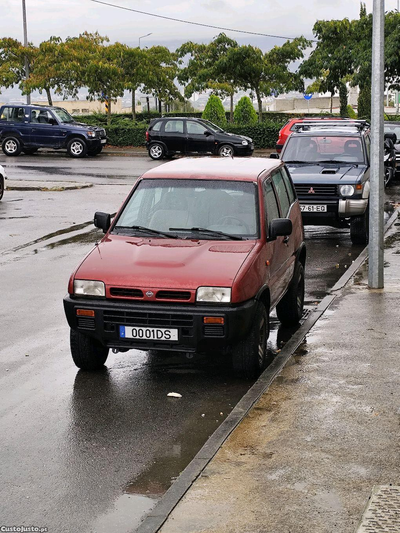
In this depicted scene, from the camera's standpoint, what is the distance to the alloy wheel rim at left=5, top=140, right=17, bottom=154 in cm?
3588

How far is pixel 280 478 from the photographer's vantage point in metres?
5.75

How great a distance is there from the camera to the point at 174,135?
34.6 m

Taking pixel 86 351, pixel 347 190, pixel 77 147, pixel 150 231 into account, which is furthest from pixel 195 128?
pixel 86 351

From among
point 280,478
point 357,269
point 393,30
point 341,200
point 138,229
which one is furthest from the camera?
point 393,30

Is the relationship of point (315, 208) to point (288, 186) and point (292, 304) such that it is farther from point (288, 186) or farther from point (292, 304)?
point (292, 304)

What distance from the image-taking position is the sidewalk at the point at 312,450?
5.22 m

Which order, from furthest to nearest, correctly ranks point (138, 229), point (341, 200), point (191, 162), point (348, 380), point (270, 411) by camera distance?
point (341, 200) → point (191, 162) → point (138, 229) → point (348, 380) → point (270, 411)

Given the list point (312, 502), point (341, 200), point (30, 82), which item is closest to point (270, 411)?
point (312, 502)

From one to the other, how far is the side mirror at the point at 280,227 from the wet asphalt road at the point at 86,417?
49.4 inches

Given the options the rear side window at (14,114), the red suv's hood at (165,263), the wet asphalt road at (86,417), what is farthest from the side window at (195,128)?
the red suv's hood at (165,263)

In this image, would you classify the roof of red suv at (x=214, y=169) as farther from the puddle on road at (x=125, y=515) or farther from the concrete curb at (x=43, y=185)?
the concrete curb at (x=43, y=185)

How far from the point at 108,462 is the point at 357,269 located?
754 cm

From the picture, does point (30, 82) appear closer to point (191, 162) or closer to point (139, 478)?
point (191, 162)

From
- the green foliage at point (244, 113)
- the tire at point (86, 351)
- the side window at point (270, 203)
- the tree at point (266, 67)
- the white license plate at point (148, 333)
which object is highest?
the tree at point (266, 67)
